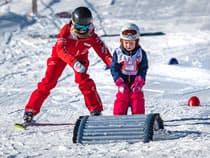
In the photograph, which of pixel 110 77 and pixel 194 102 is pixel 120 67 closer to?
pixel 194 102

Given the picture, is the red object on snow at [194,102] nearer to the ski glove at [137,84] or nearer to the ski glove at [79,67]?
the ski glove at [137,84]

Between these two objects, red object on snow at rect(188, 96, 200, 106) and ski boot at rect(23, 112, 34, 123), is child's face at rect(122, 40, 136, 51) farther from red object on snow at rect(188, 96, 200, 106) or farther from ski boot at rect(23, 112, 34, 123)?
red object on snow at rect(188, 96, 200, 106)

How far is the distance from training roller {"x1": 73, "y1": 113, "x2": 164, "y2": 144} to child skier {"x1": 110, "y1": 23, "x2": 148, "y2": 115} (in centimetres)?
71

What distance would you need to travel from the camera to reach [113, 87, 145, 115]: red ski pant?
23.8ft

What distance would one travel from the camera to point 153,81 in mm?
10656

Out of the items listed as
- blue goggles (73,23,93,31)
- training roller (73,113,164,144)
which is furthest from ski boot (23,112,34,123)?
training roller (73,113,164,144)

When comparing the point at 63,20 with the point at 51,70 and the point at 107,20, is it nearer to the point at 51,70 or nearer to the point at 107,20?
the point at 107,20

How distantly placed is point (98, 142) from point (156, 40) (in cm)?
780

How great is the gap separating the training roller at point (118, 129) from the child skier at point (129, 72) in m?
0.71

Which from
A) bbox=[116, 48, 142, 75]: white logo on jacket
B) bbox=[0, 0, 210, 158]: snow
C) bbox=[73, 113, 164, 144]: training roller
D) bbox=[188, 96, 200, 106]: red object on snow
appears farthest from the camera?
bbox=[188, 96, 200, 106]: red object on snow

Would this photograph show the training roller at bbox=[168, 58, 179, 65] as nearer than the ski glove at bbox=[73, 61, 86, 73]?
No

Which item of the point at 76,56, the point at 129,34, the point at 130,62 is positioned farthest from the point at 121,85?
the point at 76,56

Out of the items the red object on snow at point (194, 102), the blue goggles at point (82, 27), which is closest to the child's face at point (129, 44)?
the blue goggles at point (82, 27)

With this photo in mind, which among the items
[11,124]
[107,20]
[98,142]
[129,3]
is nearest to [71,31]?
[11,124]
